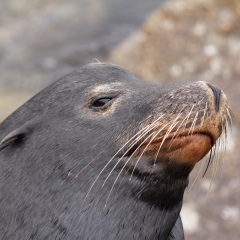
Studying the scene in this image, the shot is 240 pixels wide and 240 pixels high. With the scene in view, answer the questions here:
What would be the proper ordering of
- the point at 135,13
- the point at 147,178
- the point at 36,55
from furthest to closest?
1. the point at 135,13
2. the point at 36,55
3. the point at 147,178

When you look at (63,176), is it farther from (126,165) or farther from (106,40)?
(106,40)

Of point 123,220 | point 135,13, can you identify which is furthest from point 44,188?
point 135,13

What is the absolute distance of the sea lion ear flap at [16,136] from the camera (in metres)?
3.46

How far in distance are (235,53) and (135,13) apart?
15.4 feet

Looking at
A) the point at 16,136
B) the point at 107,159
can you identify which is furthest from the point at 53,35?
the point at 107,159

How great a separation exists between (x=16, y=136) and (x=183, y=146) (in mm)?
1129

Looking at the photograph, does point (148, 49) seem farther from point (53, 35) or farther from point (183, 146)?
point (183, 146)

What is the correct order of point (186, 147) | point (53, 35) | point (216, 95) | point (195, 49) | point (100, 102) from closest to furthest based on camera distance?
point (186, 147)
point (216, 95)
point (100, 102)
point (195, 49)
point (53, 35)

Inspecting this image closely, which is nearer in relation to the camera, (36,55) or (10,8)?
(36,55)

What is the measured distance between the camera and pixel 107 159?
326cm

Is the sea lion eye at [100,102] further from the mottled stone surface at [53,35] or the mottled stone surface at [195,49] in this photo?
the mottled stone surface at [53,35]

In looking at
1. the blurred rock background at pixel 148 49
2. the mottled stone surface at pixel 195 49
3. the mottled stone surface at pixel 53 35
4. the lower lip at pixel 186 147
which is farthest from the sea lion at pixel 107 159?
the mottled stone surface at pixel 53 35

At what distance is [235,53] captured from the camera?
8.46m

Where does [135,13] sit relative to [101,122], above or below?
below
